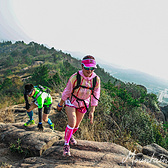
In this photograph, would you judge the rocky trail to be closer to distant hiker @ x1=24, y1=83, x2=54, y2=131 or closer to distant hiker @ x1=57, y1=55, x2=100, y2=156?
distant hiker @ x1=57, y1=55, x2=100, y2=156

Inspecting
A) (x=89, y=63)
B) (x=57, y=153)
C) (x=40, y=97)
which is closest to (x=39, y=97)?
(x=40, y=97)

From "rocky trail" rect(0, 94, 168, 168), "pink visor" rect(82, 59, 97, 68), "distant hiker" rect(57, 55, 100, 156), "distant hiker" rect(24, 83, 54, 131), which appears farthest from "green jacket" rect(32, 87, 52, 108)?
"pink visor" rect(82, 59, 97, 68)

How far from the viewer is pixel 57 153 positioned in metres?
2.85

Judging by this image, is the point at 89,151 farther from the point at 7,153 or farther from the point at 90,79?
the point at 7,153

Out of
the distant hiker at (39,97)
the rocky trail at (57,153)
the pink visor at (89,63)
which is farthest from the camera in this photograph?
the distant hiker at (39,97)

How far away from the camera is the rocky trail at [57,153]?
8.45ft

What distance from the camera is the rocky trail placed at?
2.57 metres

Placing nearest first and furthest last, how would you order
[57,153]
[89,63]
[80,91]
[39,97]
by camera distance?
[89,63]
[80,91]
[57,153]
[39,97]

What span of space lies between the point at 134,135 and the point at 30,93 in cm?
453

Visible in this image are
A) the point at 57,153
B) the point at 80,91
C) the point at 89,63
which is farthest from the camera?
the point at 57,153

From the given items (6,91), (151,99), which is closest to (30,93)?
(151,99)

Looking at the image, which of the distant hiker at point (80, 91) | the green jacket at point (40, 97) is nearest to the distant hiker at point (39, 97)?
the green jacket at point (40, 97)

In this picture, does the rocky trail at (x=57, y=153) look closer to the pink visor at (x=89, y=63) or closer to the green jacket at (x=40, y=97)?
the green jacket at (x=40, y=97)

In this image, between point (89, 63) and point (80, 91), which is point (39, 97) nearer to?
point (80, 91)
